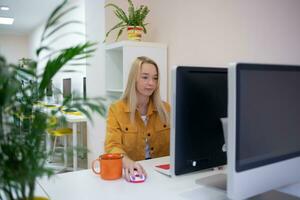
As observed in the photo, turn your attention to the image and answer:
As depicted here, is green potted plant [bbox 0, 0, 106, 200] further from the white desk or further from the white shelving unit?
the white shelving unit

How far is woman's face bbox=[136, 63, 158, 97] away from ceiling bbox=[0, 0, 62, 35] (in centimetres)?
335

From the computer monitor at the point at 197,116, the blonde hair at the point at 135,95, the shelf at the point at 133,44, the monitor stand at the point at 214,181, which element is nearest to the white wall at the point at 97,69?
the shelf at the point at 133,44

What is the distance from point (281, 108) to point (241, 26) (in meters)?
1.19

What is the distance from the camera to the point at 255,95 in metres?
0.91

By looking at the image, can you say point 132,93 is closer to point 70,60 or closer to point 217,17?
point 217,17

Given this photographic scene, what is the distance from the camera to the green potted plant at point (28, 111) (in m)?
0.64

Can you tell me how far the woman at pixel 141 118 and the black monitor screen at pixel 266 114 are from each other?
3.12 ft

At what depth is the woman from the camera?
6.06 ft

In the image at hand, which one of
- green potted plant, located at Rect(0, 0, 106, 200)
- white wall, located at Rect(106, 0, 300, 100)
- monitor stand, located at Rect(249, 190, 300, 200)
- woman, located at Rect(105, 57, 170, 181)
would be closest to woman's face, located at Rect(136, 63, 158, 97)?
woman, located at Rect(105, 57, 170, 181)

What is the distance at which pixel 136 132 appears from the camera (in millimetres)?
1857

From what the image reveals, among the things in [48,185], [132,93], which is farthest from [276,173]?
[132,93]

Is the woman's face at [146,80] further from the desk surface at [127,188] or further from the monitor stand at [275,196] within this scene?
the monitor stand at [275,196]

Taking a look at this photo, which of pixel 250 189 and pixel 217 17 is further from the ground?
pixel 217 17

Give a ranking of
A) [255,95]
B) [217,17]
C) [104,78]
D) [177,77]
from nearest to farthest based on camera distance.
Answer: [255,95] → [177,77] → [217,17] → [104,78]
